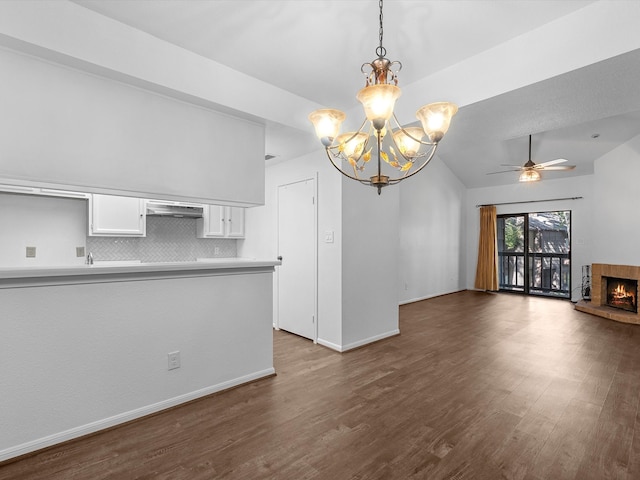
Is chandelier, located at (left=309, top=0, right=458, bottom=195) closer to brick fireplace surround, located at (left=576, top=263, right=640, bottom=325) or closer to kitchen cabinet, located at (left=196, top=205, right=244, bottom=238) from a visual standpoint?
kitchen cabinet, located at (left=196, top=205, right=244, bottom=238)

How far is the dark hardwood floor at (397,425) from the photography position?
72.1 inches

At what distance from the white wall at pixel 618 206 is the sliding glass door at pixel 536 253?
1.30m

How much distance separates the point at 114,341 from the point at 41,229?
216 cm

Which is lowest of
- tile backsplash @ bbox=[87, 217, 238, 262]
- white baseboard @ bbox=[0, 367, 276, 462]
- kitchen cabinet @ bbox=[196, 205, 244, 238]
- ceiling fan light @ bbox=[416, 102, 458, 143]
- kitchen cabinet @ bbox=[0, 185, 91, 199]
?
white baseboard @ bbox=[0, 367, 276, 462]

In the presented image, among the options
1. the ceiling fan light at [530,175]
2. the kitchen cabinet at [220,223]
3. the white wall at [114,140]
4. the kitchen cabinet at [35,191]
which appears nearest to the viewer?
the white wall at [114,140]

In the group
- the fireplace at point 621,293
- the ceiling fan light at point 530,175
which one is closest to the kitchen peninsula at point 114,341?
the ceiling fan light at point 530,175

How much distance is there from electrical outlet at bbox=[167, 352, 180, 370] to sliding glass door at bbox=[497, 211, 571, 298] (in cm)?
800

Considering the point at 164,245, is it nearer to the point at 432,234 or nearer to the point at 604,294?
the point at 432,234

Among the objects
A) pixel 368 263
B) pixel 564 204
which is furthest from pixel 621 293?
pixel 368 263

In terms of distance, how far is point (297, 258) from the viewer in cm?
437

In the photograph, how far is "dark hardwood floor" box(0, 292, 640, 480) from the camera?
1.83 meters

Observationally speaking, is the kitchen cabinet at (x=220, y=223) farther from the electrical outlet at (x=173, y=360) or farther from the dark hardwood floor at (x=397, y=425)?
the electrical outlet at (x=173, y=360)

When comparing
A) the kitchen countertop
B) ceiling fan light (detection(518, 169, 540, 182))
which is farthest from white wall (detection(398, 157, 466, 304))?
the kitchen countertop

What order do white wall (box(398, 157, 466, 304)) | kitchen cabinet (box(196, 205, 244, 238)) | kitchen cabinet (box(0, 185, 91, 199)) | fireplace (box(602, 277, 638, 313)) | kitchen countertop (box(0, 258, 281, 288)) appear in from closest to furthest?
kitchen countertop (box(0, 258, 281, 288)) < kitchen cabinet (box(0, 185, 91, 199)) < kitchen cabinet (box(196, 205, 244, 238)) < fireplace (box(602, 277, 638, 313)) < white wall (box(398, 157, 466, 304))
